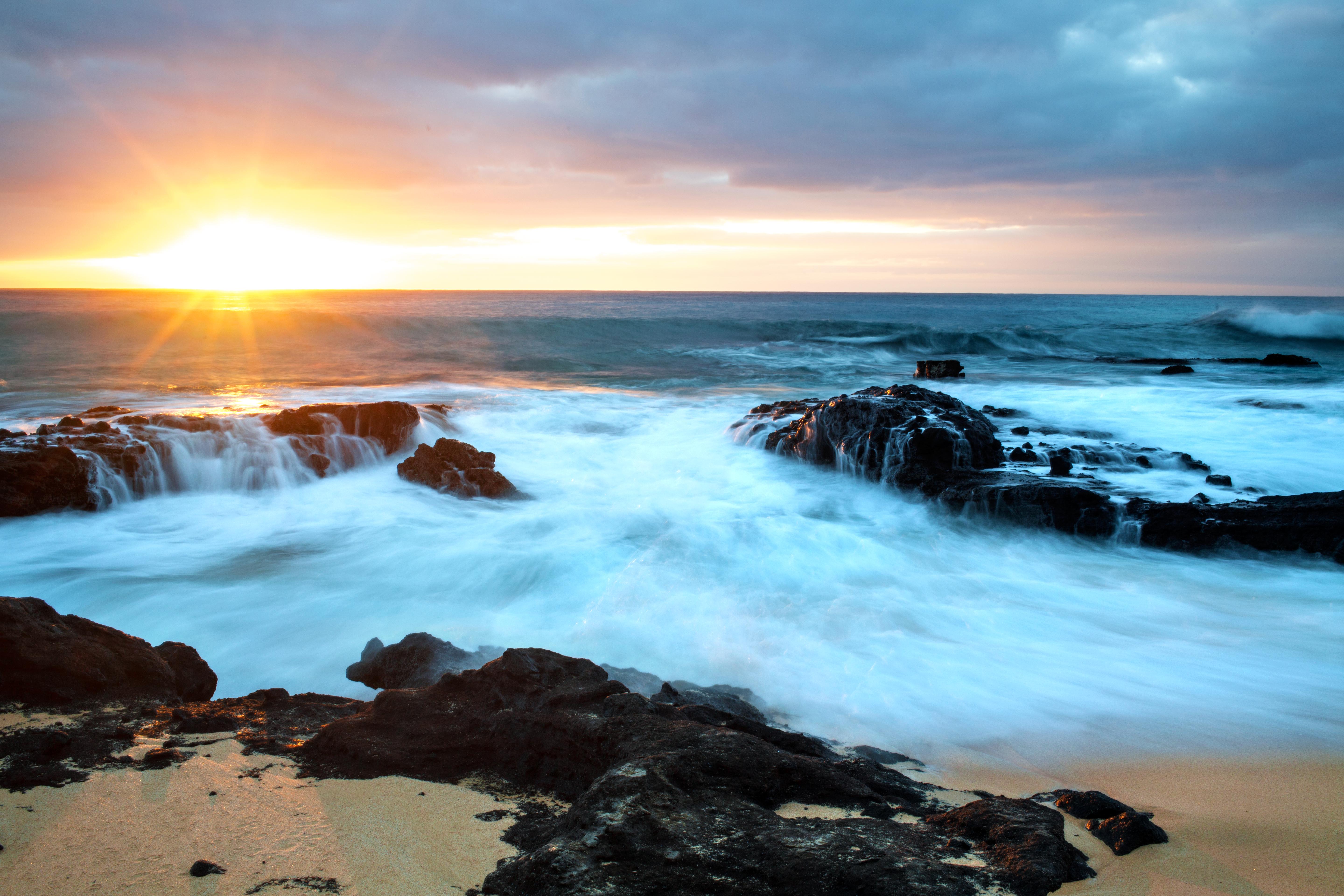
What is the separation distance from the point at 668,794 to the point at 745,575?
454cm

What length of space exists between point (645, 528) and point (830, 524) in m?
2.02

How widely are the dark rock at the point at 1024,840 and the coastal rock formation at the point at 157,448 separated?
8.67 m

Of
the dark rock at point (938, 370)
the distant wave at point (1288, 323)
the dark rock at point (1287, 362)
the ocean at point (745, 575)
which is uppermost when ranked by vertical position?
the distant wave at point (1288, 323)

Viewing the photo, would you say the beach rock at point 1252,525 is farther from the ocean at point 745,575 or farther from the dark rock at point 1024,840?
Result: the dark rock at point 1024,840

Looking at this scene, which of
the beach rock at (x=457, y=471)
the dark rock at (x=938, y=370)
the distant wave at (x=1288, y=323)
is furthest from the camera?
the distant wave at (x=1288, y=323)

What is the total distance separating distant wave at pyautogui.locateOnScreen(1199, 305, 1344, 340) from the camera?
123 feet

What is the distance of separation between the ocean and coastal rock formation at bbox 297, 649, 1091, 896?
4.56 feet

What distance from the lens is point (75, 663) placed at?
10.5 ft

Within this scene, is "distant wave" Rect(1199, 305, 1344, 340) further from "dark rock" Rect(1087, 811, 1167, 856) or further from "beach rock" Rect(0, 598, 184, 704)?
"beach rock" Rect(0, 598, 184, 704)

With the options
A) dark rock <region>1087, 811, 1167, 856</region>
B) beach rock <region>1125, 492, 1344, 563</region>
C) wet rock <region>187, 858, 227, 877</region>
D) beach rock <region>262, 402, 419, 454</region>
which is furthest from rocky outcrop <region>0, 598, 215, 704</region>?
beach rock <region>1125, 492, 1344, 563</region>

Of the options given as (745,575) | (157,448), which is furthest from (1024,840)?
(157,448)

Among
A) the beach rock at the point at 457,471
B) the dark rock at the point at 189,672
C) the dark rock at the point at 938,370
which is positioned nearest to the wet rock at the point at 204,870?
the dark rock at the point at 189,672

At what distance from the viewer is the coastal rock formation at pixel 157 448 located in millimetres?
7453

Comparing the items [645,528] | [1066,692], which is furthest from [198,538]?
[1066,692]
